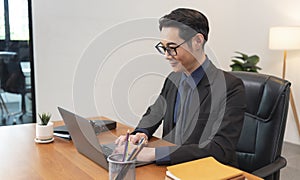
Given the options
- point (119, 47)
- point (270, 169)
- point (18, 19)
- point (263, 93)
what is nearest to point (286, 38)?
point (119, 47)

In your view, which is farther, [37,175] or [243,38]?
[243,38]

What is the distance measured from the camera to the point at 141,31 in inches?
133

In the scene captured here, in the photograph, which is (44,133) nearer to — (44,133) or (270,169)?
(44,133)

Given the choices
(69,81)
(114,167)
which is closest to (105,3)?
(69,81)

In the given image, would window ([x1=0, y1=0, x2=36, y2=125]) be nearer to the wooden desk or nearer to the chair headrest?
the wooden desk

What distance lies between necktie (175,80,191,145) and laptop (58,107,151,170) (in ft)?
1.22

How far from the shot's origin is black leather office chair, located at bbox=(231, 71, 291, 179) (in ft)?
4.94

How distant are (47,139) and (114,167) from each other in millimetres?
623

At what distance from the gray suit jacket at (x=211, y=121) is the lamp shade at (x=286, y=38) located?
2122 millimetres

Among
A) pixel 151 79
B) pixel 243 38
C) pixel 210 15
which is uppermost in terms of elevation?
pixel 210 15

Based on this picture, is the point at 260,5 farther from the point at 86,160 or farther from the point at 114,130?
the point at 86,160

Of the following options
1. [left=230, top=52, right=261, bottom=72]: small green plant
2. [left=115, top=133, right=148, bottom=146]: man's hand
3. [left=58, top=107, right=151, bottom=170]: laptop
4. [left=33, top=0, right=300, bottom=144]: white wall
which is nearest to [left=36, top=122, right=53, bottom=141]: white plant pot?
[left=58, top=107, right=151, bottom=170]: laptop

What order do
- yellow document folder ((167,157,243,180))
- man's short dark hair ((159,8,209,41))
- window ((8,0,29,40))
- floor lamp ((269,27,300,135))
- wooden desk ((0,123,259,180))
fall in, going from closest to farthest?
1. yellow document folder ((167,157,243,180))
2. wooden desk ((0,123,259,180))
3. man's short dark hair ((159,8,209,41))
4. window ((8,0,29,40))
5. floor lamp ((269,27,300,135))

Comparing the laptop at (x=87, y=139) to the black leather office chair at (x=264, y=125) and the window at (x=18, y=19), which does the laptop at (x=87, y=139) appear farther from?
the window at (x=18, y=19)
